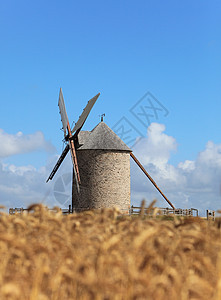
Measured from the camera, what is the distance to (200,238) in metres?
5.48

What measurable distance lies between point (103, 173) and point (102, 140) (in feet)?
8.78

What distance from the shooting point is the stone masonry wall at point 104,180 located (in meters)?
31.1

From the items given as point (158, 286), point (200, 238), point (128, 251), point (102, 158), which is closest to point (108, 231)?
point (128, 251)

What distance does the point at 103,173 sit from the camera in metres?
31.0

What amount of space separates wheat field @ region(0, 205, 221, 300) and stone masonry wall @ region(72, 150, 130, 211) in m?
25.0

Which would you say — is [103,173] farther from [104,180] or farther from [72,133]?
[72,133]

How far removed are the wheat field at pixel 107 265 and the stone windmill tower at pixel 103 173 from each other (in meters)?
25.0

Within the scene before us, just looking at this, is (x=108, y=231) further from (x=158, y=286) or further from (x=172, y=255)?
(x=158, y=286)

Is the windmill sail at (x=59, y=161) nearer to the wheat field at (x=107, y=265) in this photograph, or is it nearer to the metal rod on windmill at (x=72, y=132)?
the metal rod on windmill at (x=72, y=132)

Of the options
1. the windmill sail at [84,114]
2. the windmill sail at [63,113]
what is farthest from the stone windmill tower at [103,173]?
the windmill sail at [63,113]

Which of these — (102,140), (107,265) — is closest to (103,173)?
(102,140)

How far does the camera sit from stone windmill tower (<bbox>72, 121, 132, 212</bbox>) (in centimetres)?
3109

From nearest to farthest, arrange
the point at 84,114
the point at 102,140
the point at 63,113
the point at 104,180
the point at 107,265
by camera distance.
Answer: the point at 107,265, the point at 104,180, the point at 102,140, the point at 84,114, the point at 63,113

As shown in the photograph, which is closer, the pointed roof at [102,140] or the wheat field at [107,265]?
the wheat field at [107,265]
